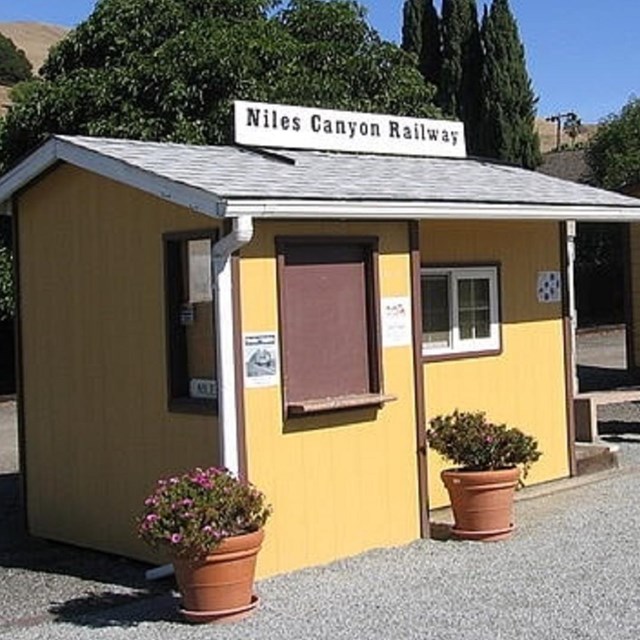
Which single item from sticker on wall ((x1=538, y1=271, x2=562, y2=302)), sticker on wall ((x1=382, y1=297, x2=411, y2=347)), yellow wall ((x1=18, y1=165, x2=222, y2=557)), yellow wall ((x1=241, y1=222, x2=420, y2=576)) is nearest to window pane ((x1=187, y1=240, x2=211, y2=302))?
yellow wall ((x1=18, y1=165, x2=222, y2=557))

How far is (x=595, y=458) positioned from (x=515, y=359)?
62.4 inches

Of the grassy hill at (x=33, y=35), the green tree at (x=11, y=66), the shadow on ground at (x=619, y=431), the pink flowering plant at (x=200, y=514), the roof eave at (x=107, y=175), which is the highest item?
the grassy hill at (x=33, y=35)

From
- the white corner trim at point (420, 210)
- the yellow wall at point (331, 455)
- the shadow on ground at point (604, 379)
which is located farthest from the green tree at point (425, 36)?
the yellow wall at point (331, 455)

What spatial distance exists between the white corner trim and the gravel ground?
7.58ft

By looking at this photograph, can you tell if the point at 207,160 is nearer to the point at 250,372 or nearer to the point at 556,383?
the point at 250,372

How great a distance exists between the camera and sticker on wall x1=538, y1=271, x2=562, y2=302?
36.7 ft

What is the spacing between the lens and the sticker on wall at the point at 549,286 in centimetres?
1120

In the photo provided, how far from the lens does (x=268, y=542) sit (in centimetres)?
809

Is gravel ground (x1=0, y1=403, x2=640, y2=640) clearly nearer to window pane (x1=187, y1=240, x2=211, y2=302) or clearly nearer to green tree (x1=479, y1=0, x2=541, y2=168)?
window pane (x1=187, y1=240, x2=211, y2=302)

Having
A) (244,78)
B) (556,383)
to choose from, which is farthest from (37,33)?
(556,383)

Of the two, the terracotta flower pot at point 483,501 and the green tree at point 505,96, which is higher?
the green tree at point 505,96

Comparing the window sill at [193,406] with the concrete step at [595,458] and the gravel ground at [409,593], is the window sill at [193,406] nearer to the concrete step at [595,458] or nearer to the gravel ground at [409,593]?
the gravel ground at [409,593]

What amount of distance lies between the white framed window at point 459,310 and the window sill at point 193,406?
92.6 inches

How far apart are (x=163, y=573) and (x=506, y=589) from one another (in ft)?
7.33
